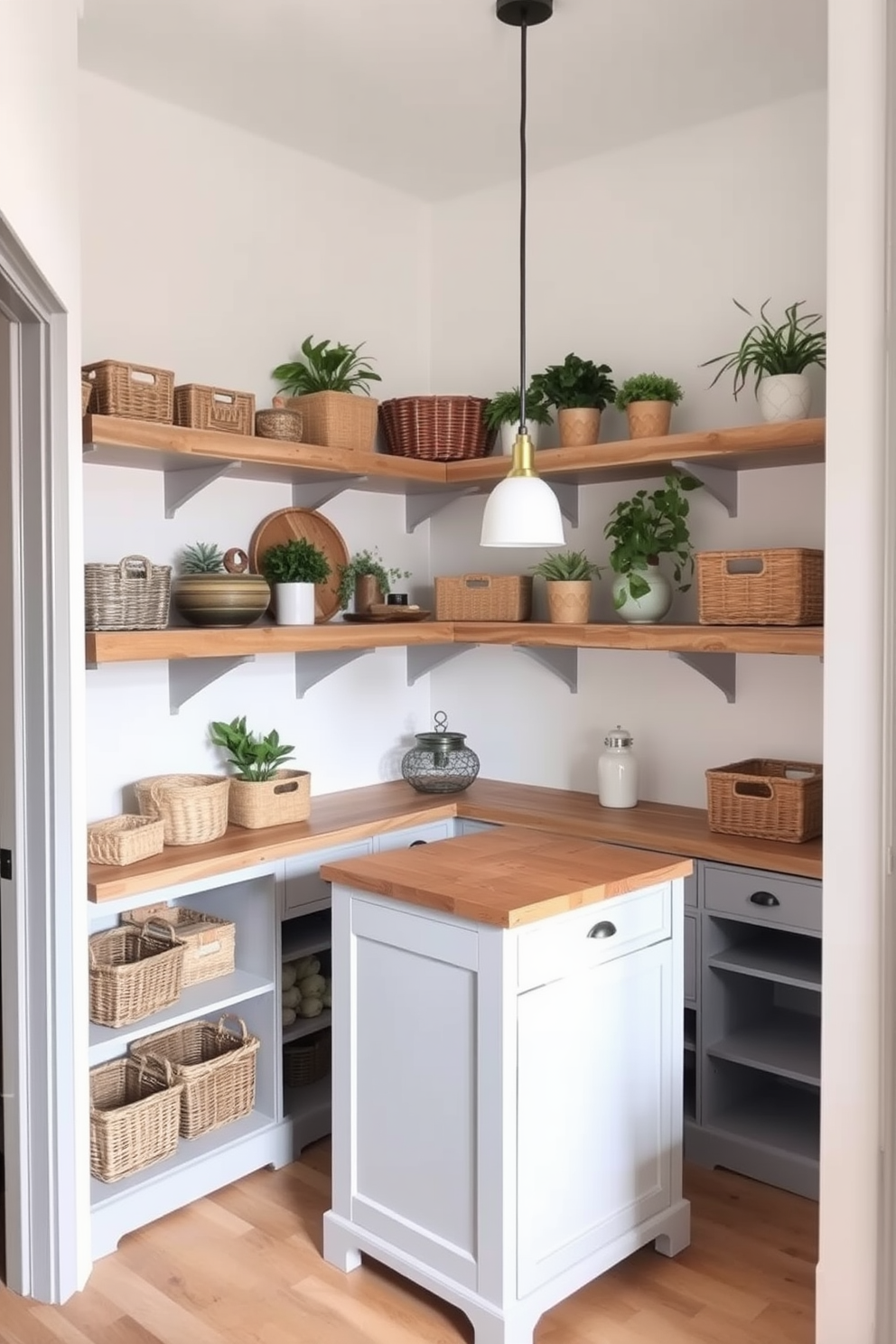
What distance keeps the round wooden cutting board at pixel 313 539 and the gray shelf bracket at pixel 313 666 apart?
0.36 ft

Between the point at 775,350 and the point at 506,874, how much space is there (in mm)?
1532

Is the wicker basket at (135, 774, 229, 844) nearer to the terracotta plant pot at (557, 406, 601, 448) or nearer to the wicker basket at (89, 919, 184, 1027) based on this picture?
the wicker basket at (89, 919, 184, 1027)

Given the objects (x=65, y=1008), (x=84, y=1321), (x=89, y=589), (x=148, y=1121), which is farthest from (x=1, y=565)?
(x=84, y=1321)

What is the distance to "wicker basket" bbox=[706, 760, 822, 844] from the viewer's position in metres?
2.96

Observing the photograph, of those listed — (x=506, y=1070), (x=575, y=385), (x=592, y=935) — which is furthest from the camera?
(x=575, y=385)

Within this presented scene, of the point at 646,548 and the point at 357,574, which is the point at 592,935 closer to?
the point at 646,548

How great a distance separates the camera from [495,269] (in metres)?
3.87

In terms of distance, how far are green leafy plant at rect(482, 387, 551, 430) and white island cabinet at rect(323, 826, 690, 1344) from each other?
55.2 inches

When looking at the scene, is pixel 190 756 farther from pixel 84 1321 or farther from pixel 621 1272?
pixel 621 1272

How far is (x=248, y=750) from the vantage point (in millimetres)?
3320

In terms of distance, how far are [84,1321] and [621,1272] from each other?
1112 millimetres

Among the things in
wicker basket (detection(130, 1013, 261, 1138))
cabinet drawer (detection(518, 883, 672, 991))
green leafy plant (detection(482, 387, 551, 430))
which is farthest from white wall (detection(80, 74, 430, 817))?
cabinet drawer (detection(518, 883, 672, 991))

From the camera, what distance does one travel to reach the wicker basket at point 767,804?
2965 millimetres

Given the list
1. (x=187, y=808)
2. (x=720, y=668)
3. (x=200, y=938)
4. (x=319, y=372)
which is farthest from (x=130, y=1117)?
(x=319, y=372)
